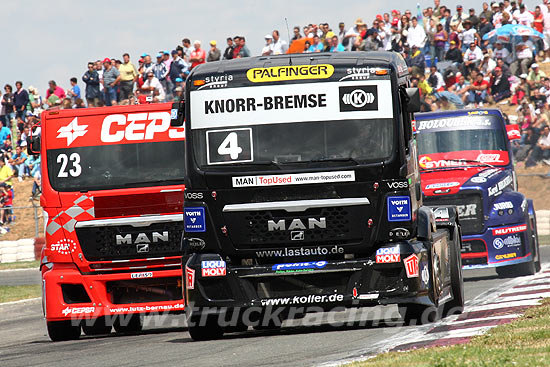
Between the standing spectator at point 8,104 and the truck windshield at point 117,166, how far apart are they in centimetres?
2374

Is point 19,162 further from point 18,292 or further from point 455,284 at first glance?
point 455,284

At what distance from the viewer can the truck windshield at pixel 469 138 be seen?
18.0 m

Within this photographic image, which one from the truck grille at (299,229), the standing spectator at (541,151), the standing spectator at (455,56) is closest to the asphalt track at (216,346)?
the truck grille at (299,229)

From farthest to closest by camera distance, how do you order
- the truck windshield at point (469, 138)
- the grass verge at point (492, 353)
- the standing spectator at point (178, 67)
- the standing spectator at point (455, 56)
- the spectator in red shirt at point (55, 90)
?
the spectator in red shirt at point (55, 90) < the standing spectator at point (178, 67) < the standing spectator at point (455, 56) < the truck windshield at point (469, 138) < the grass verge at point (492, 353)

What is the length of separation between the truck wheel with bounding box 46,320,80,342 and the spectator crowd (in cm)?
1511

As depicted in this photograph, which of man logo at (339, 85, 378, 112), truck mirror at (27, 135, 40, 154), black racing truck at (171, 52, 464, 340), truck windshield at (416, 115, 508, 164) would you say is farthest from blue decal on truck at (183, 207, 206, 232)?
truck windshield at (416, 115, 508, 164)

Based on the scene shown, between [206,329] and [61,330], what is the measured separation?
9.06 feet

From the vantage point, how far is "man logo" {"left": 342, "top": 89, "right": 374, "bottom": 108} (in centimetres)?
1078

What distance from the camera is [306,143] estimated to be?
10.7 meters

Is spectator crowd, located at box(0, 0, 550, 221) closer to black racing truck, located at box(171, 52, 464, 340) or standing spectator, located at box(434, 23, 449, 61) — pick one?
standing spectator, located at box(434, 23, 449, 61)

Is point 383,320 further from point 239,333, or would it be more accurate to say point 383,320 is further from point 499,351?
point 499,351

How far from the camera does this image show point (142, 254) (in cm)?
1309

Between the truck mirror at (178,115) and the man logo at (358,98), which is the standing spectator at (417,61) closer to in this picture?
the truck mirror at (178,115)

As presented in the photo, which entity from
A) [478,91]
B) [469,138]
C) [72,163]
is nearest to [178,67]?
[478,91]
